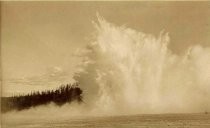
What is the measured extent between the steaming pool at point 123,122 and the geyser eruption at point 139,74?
0.03 m

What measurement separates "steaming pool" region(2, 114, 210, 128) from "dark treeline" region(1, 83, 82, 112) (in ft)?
0.17

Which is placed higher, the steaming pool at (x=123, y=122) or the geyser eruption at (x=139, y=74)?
the geyser eruption at (x=139, y=74)

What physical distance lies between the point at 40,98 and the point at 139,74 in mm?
391

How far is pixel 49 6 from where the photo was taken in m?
1.49

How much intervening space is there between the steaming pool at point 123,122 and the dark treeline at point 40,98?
5 centimetres

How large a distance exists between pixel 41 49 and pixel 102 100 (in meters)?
0.30

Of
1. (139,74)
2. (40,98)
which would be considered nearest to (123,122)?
(139,74)

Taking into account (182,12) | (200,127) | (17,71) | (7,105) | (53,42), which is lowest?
(200,127)

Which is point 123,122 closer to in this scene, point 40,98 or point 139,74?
point 139,74

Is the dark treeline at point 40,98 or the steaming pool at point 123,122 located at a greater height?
the dark treeline at point 40,98

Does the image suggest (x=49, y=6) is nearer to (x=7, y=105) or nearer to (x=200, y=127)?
(x=7, y=105)

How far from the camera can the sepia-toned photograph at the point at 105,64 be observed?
1.46m

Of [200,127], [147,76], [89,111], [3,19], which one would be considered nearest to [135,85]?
[147,76]

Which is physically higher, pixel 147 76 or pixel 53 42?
pixel 53 42
